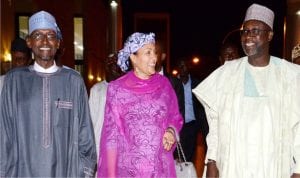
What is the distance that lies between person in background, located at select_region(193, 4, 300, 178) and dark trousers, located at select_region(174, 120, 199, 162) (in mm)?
3300

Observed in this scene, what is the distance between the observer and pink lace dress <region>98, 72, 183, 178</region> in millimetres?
3783

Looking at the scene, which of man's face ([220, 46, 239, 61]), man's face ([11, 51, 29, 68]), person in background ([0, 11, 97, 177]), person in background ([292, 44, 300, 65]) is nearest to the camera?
person in background ([0, 11, 97, 177])

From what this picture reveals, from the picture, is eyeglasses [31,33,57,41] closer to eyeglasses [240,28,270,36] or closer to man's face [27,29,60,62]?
man's face [27,29,60,62]

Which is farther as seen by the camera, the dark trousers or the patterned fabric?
the dark trousers

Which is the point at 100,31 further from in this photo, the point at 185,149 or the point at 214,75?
the point at 214,75

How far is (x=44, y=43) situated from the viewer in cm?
353

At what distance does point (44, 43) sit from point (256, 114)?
66.1 inches

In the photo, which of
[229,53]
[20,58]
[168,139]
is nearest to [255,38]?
[168,139]

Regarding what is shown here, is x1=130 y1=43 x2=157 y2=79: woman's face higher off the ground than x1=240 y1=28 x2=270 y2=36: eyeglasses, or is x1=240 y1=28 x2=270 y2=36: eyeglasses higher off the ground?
x1=240 y1=28 x2=270 y2=36: eyeglasses

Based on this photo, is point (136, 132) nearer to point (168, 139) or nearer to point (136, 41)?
point (168, 139)

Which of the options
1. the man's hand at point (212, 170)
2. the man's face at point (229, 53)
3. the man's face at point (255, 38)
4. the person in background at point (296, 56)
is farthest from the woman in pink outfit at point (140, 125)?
the man's face at point (229, 53)

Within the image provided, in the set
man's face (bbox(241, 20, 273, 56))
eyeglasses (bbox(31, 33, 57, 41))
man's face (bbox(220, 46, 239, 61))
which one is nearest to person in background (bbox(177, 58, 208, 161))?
man's face (bbox(220, 46, 239, 61))

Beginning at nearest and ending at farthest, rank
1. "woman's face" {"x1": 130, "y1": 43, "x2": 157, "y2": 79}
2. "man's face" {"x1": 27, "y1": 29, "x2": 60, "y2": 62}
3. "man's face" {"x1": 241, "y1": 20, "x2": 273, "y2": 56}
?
1. "man's face" {"x1": 27, "y1": 29, "x2": 60, "y2": 62}
2. "man's face" {"x1": 241, "y1": 20, "x2": 273, "y2": 56}
3. "woman's face" {"x1": 130, "y1": 43, "x2": 157, "y2": 79}

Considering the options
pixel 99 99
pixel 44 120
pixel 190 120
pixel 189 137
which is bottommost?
pixel 189 137
